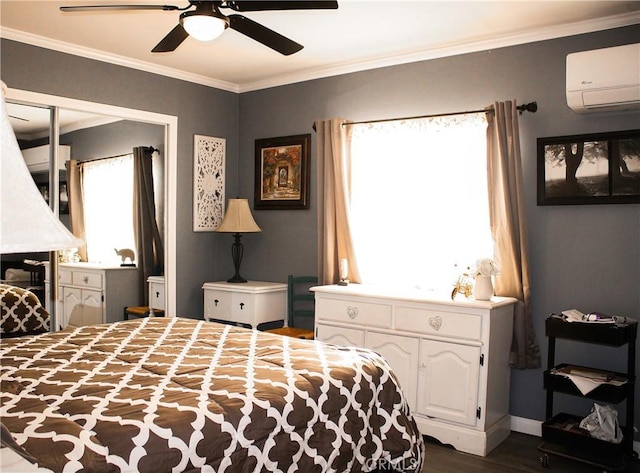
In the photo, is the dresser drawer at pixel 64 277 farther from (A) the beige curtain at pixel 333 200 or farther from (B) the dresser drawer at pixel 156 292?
(A) the beige curtain at pixel 333 200

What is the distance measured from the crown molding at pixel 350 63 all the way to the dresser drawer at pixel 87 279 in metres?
1.59

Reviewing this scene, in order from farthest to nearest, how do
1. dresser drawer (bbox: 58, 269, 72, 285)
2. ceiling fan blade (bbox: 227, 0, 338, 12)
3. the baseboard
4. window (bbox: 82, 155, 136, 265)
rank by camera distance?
window (bbox: 82, 155, 136, 265)
dresser drawer (bbox: 58, 269, 72, 285)
the baseboard
ceiling fan blade (bbox: 227, 0, 338, 12)

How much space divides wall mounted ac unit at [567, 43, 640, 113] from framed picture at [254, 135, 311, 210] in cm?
218

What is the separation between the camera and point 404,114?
4.19 m

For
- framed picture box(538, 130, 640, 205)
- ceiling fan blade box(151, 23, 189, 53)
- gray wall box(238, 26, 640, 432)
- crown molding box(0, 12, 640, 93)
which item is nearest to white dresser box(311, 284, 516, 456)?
gray wall box(238, 26, 640, 432)

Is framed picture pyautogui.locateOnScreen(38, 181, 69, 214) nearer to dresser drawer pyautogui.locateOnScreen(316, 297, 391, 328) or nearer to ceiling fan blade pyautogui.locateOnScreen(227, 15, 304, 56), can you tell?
dresser drawer pyautogui.locateOnScreen(316, 297, 391, 328)

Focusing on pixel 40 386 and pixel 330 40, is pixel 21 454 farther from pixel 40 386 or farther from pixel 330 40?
pixel 330 40

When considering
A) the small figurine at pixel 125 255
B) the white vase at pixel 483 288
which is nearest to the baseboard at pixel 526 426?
the white vase at pixel 483 288

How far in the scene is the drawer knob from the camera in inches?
137

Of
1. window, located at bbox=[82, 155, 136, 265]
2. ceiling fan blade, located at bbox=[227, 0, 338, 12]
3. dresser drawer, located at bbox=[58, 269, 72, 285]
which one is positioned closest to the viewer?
ceiling fan blade, located at bbox=[227, 0, 338, 12]

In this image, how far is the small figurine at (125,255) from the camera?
4.29 m

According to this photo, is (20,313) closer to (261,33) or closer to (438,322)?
(261,33)

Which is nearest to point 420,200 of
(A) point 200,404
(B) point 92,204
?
(B) point 92,204

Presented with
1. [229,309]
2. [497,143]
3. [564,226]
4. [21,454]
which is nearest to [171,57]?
[229,309]
